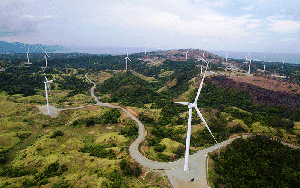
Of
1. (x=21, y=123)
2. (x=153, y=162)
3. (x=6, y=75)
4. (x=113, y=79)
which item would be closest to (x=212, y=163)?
(x=153, y=162)

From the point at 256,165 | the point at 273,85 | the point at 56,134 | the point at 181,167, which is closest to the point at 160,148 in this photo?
the point at 181,167

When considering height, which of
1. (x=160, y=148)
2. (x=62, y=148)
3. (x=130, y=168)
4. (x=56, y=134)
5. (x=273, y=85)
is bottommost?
(x=62, y=148)

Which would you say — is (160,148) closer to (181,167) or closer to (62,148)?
(181,167)

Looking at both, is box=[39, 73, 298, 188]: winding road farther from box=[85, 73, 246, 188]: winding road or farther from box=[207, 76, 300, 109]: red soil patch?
box=[207, 76, 300, 109]: red soil patch

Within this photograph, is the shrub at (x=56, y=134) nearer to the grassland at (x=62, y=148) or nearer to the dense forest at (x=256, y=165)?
the grassland at (x=62, y=148)

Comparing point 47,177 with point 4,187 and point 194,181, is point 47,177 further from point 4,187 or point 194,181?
point 194,181
